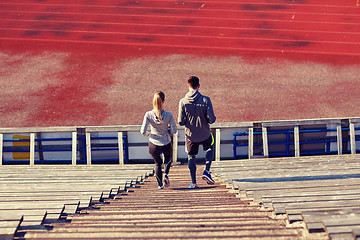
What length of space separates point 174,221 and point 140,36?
593 inches

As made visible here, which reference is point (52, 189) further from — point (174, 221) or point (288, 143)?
point (288, 143)

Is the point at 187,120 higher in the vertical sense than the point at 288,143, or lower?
higher

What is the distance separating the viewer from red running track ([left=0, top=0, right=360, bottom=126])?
1447 centimetres

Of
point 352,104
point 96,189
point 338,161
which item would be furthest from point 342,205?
point 352,104

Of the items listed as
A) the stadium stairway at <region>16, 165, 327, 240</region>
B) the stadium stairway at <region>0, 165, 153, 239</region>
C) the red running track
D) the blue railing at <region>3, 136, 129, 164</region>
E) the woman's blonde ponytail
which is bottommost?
the stadium stairway at <region>16, 165, 327, 240</region>

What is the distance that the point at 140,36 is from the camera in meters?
18.9

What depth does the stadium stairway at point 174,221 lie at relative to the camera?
3979 millimetres

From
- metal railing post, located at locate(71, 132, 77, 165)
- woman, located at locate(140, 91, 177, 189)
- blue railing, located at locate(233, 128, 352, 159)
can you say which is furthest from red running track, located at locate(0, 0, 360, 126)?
woman, located at locate(140, 91, 177, 189)

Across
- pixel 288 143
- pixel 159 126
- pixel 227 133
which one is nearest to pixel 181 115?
pixel 159 126

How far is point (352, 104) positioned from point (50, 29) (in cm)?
1301

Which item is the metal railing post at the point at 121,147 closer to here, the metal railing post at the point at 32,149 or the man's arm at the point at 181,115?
the metal railing post at the point at 32,149

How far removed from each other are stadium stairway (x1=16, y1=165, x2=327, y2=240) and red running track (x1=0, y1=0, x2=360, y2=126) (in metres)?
7.35

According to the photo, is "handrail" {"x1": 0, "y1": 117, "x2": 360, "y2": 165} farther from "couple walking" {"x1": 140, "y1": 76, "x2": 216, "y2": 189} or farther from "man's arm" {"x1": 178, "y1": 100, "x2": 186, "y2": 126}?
"man's arm" {"x1": 178, "y1": 100, "x2": 186, "y2": 126}

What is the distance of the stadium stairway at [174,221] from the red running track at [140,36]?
24.1ft
